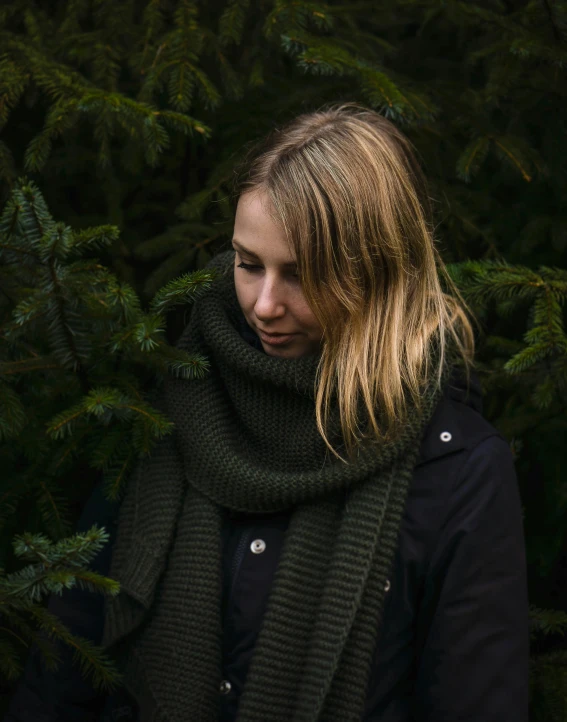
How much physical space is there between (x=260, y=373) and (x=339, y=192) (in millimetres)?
443

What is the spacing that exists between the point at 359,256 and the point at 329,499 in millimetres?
561

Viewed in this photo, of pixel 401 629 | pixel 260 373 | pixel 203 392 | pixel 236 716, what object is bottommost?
pixel 236 716

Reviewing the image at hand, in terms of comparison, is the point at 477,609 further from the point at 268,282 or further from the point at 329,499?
the point at 268,282

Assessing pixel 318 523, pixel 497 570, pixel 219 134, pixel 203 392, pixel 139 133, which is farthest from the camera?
pixel 219 134

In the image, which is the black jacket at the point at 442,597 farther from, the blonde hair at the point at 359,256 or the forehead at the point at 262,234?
the forehead at the point at 262,234

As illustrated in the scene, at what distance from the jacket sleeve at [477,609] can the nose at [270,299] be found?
0.55m

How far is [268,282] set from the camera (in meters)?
1.71

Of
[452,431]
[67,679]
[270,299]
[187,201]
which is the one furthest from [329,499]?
[187,201]

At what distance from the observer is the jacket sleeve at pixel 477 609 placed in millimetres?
1645

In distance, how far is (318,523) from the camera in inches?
69.8

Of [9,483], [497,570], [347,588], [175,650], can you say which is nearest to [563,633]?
[497,570]

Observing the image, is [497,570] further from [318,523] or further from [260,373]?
[260,373]

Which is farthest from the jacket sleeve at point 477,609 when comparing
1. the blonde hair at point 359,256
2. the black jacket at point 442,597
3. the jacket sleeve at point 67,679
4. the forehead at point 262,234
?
the jacket sleeve at point 67,679

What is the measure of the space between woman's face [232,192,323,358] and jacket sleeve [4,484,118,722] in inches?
27.7
